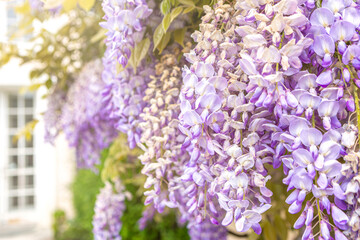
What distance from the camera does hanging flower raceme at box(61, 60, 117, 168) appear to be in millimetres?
1062

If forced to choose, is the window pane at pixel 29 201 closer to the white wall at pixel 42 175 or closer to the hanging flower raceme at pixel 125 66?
the white wall at pixel 42 175

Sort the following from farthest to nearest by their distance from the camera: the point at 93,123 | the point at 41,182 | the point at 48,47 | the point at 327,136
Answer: the point at 41,182 → the point at 48,47 → the point at 93,123 → the point at 327,136

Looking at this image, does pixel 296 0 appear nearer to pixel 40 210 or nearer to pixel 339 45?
pixel 339 45

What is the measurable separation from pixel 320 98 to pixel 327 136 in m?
0.04

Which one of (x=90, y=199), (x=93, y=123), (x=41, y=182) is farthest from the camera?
(x=41, y=182)

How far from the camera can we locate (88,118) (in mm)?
1101

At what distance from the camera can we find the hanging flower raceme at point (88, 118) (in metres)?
1.06

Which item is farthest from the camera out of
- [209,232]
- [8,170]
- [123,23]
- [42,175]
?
[42,175]

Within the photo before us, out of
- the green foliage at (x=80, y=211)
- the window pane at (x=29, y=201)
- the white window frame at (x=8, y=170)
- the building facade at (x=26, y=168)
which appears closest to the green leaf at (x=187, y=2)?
the green foliage at (x=80, y=211)

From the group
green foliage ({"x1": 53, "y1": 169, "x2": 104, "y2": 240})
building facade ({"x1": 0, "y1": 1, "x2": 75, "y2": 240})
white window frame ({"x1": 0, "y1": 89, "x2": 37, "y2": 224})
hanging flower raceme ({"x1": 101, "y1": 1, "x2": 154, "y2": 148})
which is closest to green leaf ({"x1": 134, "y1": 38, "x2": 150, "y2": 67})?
hanging flower raceme ({"x1": 101, "y1": 1, "x2": 154, "y2": 148})

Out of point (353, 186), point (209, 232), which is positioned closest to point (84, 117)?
point (209, 232)

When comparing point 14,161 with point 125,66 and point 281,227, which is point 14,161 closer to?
point 281,227

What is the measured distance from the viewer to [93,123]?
1.10 metres

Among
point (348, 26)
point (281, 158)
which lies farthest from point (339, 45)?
point (281, 158)
